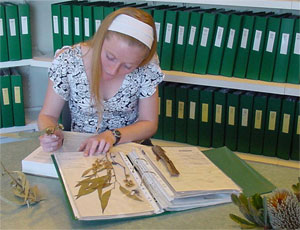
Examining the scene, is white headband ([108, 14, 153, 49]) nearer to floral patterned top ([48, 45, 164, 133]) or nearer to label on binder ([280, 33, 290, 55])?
floral patterned top ([48, 45, 164, 133])

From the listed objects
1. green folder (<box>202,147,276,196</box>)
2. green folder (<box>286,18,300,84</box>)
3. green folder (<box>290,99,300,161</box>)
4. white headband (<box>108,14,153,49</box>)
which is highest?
white headband (<box>108,14,153,49</box>)

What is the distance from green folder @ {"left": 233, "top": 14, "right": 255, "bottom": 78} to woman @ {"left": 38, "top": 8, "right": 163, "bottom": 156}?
2.37ft

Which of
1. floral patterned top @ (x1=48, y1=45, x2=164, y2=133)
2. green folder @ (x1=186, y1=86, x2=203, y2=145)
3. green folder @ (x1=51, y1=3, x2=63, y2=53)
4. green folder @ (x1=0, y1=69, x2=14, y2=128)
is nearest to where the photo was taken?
floral patterned top @ (x1=48, y1=45, x2=164, y2=133)

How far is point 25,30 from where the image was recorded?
2.82 metres

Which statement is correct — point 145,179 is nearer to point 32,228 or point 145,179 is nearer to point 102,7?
point 32,228

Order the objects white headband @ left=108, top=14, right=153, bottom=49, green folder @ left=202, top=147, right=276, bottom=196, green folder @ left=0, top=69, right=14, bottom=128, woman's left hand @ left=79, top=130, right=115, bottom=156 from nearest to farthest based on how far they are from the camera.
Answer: green folder @ left=202, top=147, right=276, bottom=196 < woman's left hand @ left=79, top=130, right=115, bottom=156 < white headband @ left=108, top=14, right=153, bottom=49 < green folder @ left=0, top=69, right=14, bottom=128

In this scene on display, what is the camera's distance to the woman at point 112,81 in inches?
61.9

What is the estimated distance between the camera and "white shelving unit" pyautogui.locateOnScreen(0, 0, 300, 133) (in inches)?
88.1

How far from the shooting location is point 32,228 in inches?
41.7

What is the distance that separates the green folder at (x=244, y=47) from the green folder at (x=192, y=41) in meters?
0.23

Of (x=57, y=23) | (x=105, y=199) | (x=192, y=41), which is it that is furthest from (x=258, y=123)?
(x=105, y=199)

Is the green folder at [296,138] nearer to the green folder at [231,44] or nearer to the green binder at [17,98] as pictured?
the green folder at [231,44]

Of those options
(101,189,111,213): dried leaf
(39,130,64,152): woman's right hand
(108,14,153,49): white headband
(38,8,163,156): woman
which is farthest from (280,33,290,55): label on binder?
(101,189,111,213): dried leaf

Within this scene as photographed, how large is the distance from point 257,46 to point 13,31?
1.48m
